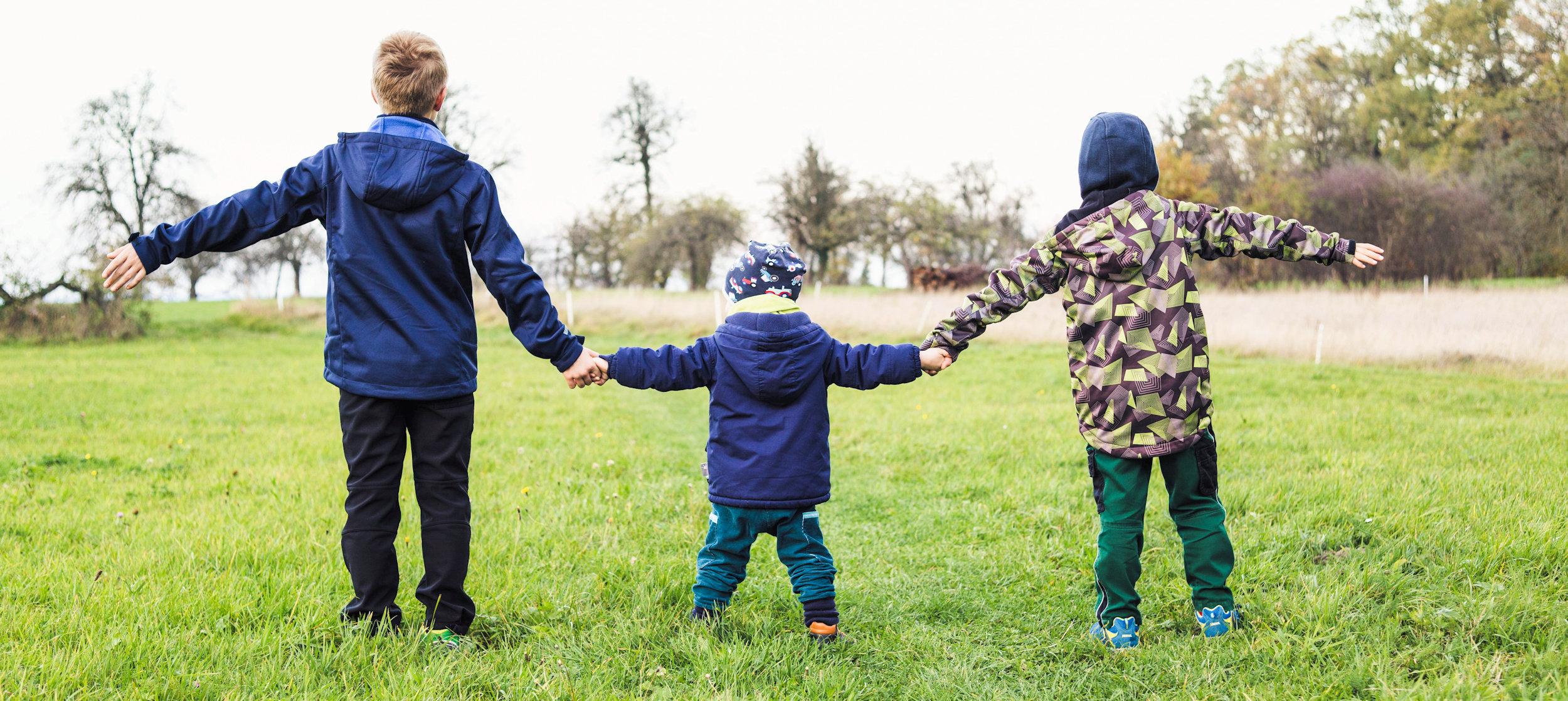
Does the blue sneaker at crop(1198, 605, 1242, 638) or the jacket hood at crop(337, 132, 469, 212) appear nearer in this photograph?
the jacket hood at crop(337, 132, 469, 212)

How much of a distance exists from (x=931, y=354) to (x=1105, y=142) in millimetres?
1008

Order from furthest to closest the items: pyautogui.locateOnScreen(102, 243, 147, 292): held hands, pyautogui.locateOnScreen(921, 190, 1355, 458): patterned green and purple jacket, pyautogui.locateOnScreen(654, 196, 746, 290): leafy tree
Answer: pyautogui.locateOnScreen(654, 196, 746, 290): leafy tree → pyautogui.locateOnScreen(921, 190, 1355, 458): patterned green and purple jacket → pyautogui.locateOnScreen(102, 243, 147, 292): held hands

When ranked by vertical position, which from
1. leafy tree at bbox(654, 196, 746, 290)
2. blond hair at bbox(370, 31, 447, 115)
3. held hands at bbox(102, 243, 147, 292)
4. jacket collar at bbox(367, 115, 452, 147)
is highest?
leafy tree at bbox(654, 196, 746, 290)

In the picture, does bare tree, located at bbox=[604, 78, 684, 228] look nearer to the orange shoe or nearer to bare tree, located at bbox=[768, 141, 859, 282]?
bare tree, located at bbox=[768, 141, 859, 282]

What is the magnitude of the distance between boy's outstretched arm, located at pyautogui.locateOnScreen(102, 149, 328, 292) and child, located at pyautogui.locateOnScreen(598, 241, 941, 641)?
3.77 ft

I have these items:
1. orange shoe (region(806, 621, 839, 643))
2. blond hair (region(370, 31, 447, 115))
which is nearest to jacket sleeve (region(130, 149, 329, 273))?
blond hair (region(370, 31, 447, 115))

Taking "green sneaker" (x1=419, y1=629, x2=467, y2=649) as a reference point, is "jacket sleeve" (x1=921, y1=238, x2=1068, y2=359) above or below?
above

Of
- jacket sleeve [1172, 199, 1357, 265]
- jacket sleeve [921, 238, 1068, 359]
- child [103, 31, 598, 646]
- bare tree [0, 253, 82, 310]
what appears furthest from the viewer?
bare tree [0, 253, 82, 310]

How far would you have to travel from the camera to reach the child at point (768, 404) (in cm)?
334

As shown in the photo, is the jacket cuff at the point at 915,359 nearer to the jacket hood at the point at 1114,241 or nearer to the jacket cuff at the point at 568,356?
the jacket hood at the point at 1114,241

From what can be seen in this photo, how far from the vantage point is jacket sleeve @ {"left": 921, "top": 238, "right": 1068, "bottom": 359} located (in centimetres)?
354

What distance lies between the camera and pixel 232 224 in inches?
122

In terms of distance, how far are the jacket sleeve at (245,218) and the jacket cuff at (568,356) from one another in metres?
0.93

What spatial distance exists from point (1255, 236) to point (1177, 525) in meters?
1.11
